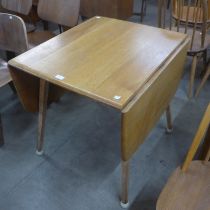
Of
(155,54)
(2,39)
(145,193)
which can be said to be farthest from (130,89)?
(2,39)

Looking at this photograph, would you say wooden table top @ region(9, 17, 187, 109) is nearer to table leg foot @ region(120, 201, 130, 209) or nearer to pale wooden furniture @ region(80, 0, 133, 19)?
table leg foot @ region(120, 201, 130, 209)

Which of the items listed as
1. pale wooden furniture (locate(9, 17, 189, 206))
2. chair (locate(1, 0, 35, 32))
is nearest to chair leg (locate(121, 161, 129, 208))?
pale wooden furniture (locate(9, 17, 189, 206))

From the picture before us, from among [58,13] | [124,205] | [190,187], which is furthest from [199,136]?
[58,13]

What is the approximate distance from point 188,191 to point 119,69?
0.54m

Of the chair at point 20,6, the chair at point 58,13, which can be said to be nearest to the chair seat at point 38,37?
the chair at point 58,13

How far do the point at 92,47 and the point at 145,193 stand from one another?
803mm

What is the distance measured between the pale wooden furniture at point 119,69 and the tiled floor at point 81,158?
190mm

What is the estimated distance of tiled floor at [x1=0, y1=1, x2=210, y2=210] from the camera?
1.39m

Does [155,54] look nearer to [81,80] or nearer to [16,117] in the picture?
[81,80]

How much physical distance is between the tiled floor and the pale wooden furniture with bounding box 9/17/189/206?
190 millimetres

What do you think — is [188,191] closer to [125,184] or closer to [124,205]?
[125,184]

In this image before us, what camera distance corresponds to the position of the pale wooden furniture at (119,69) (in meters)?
1.00

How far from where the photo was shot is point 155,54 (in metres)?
1.18

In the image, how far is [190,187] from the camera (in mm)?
1001
